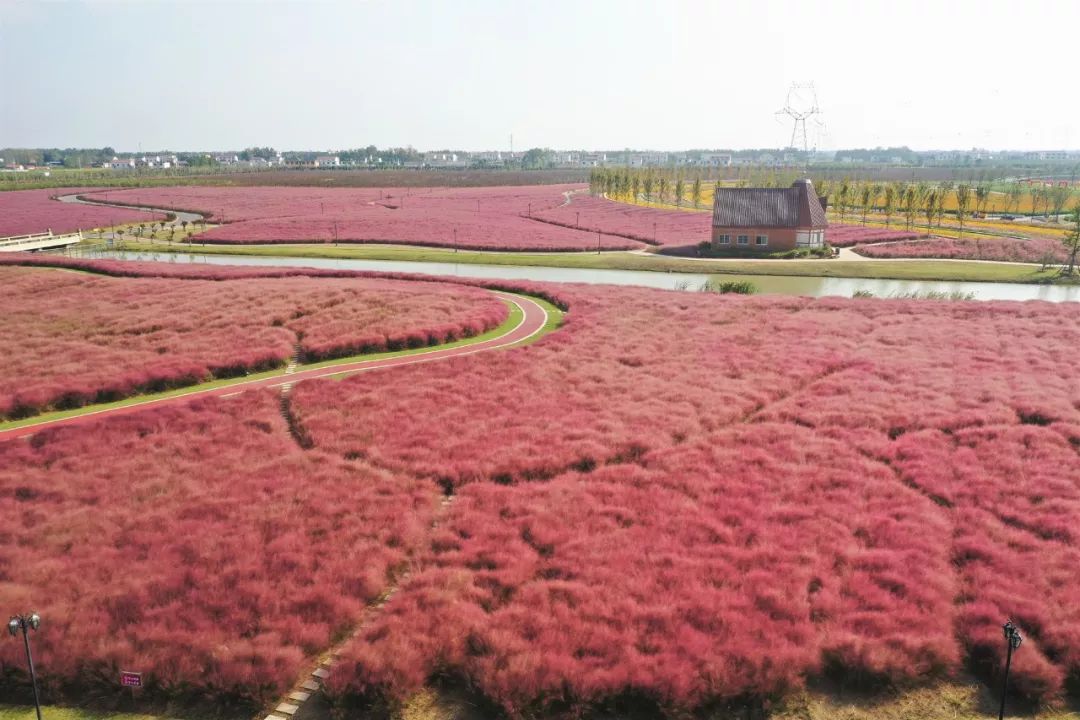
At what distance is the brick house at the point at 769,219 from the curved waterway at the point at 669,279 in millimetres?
10605

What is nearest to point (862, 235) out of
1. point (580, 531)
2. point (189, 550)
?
point (580, 531)

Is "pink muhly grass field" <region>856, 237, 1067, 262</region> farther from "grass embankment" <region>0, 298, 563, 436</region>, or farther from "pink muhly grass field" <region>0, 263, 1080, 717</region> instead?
"pink muhly grass field" <region>0, 263, 1080, 717</region>

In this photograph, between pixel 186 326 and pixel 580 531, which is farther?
pixel 186 326

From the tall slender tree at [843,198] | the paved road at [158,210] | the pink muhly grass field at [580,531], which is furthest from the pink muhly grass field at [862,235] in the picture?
the paved road at [158,210]

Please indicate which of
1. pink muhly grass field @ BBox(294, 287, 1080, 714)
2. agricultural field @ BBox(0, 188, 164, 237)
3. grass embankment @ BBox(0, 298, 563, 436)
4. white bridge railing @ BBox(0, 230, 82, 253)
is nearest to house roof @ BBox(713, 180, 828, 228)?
grass embankment @ BBox(0, 298, 563, 436)

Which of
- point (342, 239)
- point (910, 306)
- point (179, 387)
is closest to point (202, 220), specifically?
point (342, 239)

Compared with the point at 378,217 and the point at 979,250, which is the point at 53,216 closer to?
the point at 378,217

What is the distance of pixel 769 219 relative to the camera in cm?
6719

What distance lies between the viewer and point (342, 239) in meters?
76.5

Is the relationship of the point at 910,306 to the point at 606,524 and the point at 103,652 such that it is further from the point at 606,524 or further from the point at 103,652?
A: the point at 103,652

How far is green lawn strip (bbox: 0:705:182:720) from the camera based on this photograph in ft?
34.8

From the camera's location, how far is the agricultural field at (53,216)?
8006 cm

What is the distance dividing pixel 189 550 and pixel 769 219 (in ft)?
203

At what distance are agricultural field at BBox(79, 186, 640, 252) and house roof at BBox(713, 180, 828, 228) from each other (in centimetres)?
1039
